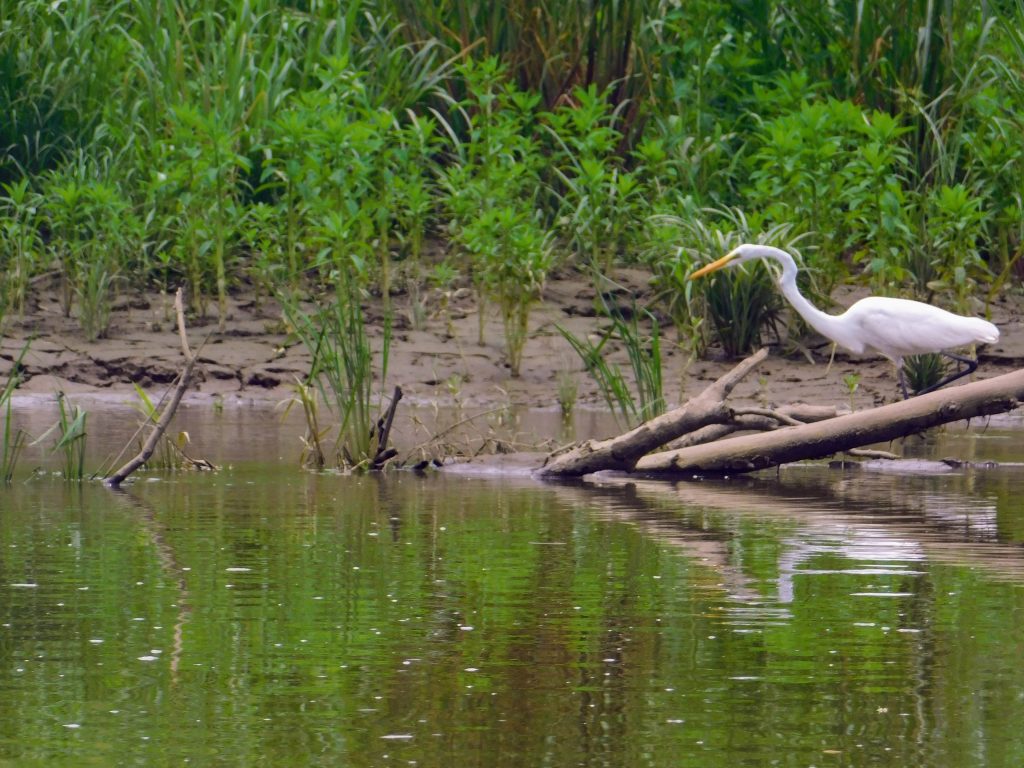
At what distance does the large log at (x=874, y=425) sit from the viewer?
8188 millimetres

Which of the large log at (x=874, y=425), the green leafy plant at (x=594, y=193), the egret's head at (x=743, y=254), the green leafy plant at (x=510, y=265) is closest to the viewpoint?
the large log at (x=874, y=425)

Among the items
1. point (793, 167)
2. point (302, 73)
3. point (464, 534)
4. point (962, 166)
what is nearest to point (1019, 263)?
point (962, 166)

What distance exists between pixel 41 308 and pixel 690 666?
925 cm

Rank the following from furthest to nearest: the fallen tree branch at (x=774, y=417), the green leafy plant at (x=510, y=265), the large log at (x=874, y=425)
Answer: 1. the green leafy plant at (x=510, y=265)
2. the fallen tree branch at (x=774, y=417)
3. the large log at (x=874, y=425)

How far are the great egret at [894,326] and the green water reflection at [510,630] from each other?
6.96 ft

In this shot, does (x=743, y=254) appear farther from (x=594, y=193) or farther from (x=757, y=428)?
(x=594, y=193)

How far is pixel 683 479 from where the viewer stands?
888cm

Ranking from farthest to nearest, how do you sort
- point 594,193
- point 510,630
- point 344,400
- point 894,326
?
point 594,193, point 894,326, point 344,400, point 510,630

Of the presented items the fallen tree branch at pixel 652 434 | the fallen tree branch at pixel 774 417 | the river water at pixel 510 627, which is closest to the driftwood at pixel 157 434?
Answer: the river water at pixel 510 627

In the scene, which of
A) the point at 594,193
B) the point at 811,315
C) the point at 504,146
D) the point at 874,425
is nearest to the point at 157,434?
the point at 874,425

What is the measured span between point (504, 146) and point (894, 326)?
4001 millimetres

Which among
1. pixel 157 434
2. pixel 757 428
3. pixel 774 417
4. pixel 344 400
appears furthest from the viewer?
pixel 344 400

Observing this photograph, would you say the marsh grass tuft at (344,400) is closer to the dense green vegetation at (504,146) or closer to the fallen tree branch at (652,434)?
the fallen tree branch at (652,434)

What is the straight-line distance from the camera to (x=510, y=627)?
5.12 m
